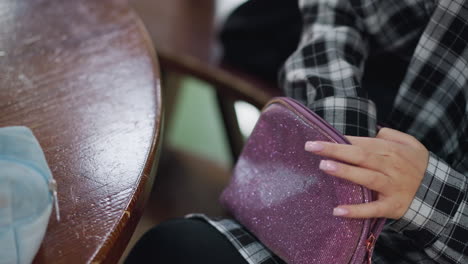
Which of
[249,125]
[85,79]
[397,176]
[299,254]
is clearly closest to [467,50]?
[397,176]

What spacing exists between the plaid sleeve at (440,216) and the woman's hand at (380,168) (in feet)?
0.05

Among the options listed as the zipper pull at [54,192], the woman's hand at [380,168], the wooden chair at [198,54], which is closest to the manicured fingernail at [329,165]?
the woman's hand at [380,168]

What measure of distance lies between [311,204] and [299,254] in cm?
6

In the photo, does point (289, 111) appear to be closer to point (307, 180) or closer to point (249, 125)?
point (307, 180)

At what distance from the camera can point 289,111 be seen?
639 mm

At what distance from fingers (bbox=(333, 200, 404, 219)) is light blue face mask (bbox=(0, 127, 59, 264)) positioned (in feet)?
0.94

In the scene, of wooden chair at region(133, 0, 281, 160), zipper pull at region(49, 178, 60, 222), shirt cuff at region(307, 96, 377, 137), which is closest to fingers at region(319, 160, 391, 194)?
shirt cuff at region(307, 96, 377, 137)

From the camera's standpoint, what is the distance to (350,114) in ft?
2.27

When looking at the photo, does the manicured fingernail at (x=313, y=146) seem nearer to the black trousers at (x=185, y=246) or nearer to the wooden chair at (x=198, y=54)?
the black trousers at (x=185, y=246)

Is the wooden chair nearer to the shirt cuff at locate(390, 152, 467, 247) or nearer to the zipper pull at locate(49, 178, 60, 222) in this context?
the shirt cuff at locate(390, 152, 467, 247)

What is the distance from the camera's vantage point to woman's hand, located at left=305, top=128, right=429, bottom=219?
55cm

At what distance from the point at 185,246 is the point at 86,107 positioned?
0.71 ft

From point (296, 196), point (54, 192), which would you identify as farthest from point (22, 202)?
point (296, 196)

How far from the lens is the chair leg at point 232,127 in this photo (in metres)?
1.34
